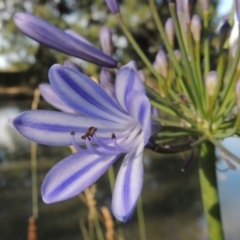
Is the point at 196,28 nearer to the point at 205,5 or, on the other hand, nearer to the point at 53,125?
the point at 205,5

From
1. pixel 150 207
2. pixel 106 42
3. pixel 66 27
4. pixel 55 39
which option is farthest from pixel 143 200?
pixel 66 27

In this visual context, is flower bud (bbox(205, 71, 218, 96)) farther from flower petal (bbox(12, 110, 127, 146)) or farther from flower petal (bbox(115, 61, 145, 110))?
flower petal (bbox(115, 61, 145, 110))

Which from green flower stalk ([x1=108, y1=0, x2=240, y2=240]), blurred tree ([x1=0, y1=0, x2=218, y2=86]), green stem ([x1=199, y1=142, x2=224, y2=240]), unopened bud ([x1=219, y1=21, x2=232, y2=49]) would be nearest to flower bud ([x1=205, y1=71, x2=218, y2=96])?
green flower stalk ([x1=108, y1=0, x2=240, y2=240])

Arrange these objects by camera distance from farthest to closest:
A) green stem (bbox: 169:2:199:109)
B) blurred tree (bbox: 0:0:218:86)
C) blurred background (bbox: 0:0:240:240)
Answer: blurred tree (bbox: 0:0:218:86), blurred background (bbox: 0:0:240:240), green stem (bbox: 169:2:199:109)

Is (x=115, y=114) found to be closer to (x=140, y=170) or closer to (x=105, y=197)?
(x=140, y=170)

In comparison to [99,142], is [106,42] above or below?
above

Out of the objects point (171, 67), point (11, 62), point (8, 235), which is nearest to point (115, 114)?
point (171, 67)
